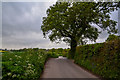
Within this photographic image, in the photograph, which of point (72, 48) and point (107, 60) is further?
point (72, 48)

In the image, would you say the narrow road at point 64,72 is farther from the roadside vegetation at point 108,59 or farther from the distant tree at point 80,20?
the distant tree at point 80,20

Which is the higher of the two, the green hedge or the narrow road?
the green hedge

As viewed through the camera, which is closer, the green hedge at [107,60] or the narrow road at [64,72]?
the green hedge at [107,60]

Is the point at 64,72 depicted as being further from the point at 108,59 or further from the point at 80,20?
the point at 80,20

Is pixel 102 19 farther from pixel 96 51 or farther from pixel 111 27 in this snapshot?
pixel 96 51

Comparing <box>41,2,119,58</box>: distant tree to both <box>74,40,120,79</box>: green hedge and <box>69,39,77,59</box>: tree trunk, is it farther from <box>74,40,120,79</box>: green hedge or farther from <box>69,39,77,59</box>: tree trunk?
<box>74,40,120,79</box>: green hedge

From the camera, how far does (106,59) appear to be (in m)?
7.03

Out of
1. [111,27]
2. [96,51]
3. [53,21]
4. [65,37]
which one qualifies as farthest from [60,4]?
[96,51]

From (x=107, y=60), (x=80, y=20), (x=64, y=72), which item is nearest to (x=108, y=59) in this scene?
(x=107, y=60)

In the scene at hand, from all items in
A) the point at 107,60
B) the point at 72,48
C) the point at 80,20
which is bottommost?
the point at 107,60

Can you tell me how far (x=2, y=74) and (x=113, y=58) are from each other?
5.65 meters

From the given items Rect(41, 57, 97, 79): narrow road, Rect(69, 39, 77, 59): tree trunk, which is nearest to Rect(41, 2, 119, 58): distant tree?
Rect(69, 39, 77, 59): tree trunk

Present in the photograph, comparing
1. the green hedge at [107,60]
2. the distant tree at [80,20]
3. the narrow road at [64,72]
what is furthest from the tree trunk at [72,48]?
the green hedge at [107,60]

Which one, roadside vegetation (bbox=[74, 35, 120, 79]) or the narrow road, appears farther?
the narrow road
